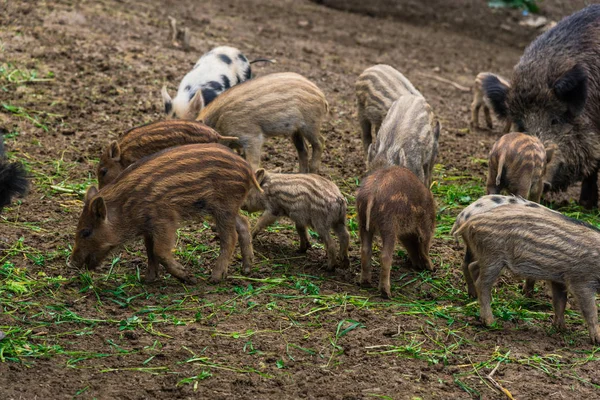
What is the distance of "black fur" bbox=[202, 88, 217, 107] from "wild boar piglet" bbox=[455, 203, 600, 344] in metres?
3.05

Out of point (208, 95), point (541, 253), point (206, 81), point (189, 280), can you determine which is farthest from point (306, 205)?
point (206, 81)

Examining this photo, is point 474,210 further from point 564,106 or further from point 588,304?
point 564,106

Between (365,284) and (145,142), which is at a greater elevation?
(145,142)

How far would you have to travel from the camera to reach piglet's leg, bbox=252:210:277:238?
566 centimetres

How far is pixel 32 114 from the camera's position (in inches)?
295

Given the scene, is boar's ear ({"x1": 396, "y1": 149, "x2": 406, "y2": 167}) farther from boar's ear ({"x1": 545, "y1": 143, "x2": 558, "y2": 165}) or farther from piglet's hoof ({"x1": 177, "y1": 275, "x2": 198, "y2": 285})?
piglet's hoof ({"x1": 177, "y1": 275, "x2": 198, "y2": 285})

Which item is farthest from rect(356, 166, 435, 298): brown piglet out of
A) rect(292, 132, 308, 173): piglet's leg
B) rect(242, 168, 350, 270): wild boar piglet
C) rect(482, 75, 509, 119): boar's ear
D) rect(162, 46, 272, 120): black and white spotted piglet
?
rect(482, 75, 509, 119): boar's ear

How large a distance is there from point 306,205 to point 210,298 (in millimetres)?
909

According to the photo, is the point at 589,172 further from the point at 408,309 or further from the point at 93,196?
the point at 93,196

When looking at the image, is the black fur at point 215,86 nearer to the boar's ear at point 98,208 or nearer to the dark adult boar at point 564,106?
the dark adult boar at point 564,106

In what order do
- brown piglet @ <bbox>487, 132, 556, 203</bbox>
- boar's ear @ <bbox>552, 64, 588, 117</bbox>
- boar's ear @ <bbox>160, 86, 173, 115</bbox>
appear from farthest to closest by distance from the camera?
boar's ear @ <bbox>552, 64, 588, 117</bbox>, boar's ear @ <bbox>160, 86, 173, 115</bbox>, brown piglet @ <bbox>487, 132, 556, 203</bbox>

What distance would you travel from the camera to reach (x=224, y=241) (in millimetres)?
5195

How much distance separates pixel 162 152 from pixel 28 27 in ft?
15.8

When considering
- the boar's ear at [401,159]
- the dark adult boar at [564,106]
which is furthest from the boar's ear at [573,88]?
the boar's ear at [401,159]
